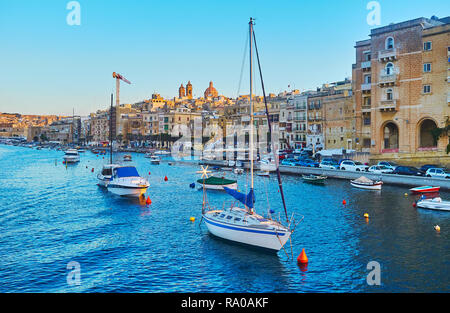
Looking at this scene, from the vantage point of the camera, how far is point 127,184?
134 ft

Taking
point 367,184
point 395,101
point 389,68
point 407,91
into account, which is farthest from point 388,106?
point 367,184

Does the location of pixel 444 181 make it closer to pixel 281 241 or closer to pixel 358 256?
pixel 358 256

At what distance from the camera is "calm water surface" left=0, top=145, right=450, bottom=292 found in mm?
18297

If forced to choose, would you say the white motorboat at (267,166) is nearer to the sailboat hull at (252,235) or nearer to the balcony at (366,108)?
the balcony at (366,108)

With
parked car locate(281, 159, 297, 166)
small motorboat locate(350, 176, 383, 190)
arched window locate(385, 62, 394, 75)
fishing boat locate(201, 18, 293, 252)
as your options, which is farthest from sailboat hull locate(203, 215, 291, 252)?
arched window locate(385, 62, 394, 75)

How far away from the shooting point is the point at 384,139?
61000mm

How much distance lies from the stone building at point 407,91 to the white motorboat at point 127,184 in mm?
35922

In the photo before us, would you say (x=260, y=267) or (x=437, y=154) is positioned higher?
(x=437, y=154)

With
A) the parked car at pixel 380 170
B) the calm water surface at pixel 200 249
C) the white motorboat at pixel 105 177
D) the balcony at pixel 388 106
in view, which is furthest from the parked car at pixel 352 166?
the white motorboat at pixel 105 177

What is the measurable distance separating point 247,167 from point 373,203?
35.4 m

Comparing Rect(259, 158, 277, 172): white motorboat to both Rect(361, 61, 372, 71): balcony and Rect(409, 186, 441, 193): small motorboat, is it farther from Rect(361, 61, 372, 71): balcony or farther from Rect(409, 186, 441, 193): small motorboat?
Rect(409, 186, 441, 193): small motorboat

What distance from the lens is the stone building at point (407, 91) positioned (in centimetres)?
5128

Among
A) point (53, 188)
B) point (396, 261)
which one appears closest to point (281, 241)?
point (396, 261)

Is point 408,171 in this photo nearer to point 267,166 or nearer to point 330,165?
point 330,165
